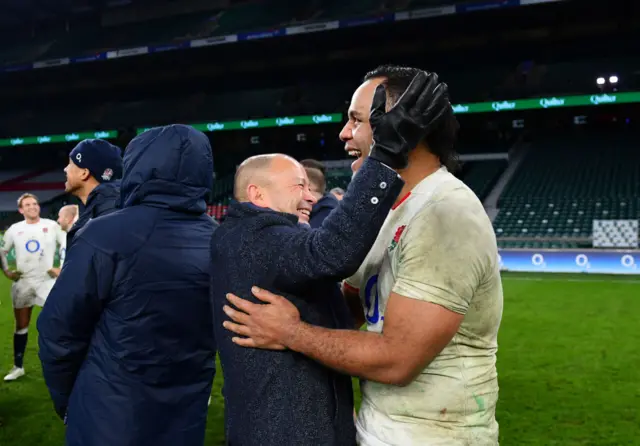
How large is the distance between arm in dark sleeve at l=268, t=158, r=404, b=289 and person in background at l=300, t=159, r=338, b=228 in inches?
97.7

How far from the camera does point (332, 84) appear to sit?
30.5m

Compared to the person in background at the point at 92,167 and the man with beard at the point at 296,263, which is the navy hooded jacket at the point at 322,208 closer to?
the person in background at the point at 92,167

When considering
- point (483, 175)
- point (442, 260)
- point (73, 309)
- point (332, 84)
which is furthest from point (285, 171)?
point (332, 84)

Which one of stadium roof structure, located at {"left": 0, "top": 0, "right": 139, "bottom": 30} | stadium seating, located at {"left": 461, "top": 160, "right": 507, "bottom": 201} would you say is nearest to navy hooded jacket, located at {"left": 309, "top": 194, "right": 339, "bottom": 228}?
stadium seating, located at {"left": 461, "top": 160, "right": 507, "bottom": 201}

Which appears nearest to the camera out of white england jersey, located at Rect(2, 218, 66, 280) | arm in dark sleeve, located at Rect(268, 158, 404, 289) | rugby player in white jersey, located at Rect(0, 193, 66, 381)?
arm in dark sleeve, located at Rect(268, 158, 404, 289)

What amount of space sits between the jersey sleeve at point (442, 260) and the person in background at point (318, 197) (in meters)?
2.47

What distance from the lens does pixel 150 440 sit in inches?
96.7

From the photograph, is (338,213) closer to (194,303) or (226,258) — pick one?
(226,258)

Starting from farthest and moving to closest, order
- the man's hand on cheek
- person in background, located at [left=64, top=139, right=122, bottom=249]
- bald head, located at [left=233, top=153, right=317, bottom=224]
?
person in background, located at [left=64, top=139, right=122, bottom=249] < bald head, located at [left=233, top=153, right=317, bottom=224] < the man's hand on cheek

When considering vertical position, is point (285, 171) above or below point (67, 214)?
above

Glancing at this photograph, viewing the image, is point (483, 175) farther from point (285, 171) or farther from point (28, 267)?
point (285, 171)

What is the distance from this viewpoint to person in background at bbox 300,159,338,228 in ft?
15.3

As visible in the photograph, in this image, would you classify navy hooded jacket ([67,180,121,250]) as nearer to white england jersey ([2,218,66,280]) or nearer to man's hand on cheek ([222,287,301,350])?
man's hand on cheek ([222,287,301,350])

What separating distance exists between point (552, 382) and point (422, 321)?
18.7 ft
